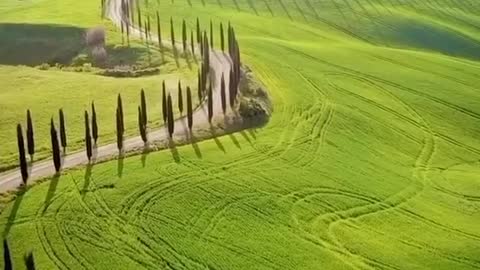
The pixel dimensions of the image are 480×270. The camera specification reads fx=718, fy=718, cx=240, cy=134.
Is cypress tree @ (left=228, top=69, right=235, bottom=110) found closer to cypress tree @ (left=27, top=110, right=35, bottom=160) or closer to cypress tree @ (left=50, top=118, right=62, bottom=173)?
cypress tree @ (left=27, top=110, right=35, bottom=160)

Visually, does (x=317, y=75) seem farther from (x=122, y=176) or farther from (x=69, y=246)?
(x=69, y=246)

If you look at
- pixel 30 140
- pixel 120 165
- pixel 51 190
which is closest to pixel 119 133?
pixel 120 165

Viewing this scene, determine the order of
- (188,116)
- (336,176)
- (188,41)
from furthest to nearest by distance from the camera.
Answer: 1. (188,41)
2. (188,116)
3. (336,176)

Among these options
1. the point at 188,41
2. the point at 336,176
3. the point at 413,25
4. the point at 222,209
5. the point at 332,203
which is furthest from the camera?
the point at 413,25

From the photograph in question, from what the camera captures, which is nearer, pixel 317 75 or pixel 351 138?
pixel 351 138

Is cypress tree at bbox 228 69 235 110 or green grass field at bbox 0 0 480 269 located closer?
green grass field at bbox 0 0 480 269

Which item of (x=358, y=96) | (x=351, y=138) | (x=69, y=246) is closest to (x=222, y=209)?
(x=69, y=246)

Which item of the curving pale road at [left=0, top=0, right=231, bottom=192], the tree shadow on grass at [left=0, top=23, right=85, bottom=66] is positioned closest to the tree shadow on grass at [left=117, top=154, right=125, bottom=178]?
the curving pale road at [left=0, top=0, right=231, bottom=192]
